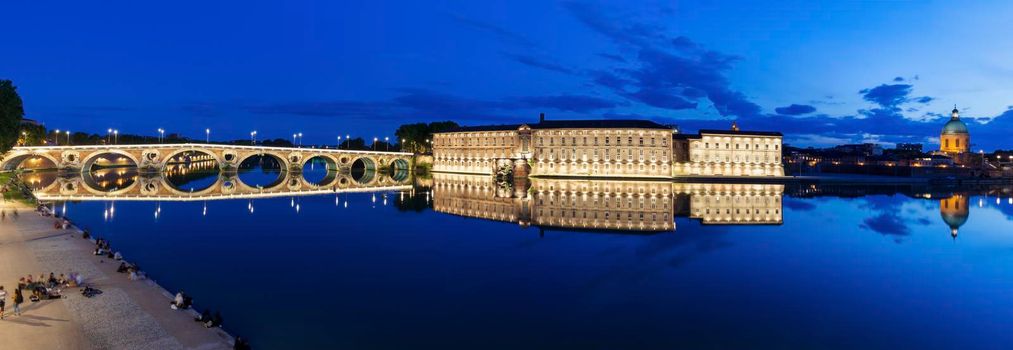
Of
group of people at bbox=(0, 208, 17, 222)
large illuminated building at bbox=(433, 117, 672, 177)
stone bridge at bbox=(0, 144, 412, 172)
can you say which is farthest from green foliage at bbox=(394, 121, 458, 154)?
group of people at bbox=(0, 208, 17, 222)

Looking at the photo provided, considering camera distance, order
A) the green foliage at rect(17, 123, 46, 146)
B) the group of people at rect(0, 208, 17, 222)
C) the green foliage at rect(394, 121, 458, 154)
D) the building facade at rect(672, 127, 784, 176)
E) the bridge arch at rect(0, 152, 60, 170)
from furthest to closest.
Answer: the green foliage at rect(394, 121, 458, 154) → the building facade at rect(672, 127, 784, 176) → the bridge arch at rect(0, 152, 60, 170) → the green foliage at rect(17, 123, 46, 146) → the group of people at rect(0, 208, 17, 222)

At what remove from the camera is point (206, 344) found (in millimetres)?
14344

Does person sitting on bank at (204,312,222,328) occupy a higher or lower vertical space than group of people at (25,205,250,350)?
lower

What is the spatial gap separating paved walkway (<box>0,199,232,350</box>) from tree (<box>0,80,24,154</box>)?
41.5 metres

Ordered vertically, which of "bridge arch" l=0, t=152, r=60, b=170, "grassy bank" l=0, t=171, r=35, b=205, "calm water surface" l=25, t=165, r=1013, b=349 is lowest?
"calm water surface" l=25, t=165, r=1013, b=349

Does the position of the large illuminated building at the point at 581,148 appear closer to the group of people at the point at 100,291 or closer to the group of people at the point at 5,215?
the group of people at the point at 5,215

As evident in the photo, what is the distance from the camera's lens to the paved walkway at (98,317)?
14.4 m

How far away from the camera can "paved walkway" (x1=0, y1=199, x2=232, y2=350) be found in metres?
14.4

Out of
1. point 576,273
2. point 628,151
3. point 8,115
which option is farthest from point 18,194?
point 628,151

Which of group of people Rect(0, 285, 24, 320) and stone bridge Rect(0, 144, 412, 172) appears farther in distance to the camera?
stone bridge Rect(0, 144, 412, 172)

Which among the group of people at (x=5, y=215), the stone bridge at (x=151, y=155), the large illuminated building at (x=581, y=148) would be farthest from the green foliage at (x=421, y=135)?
the group of people at (x=5, y=215)

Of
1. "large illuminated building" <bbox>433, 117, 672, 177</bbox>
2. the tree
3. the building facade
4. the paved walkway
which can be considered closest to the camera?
the paved walkway

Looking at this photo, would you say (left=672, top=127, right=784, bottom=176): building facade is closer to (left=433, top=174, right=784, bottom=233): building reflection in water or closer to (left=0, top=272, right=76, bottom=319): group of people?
(left=433, top=174, right=784, bottom=233): building reflection in water

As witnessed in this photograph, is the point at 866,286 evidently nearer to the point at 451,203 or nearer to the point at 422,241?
the point at 422,241
